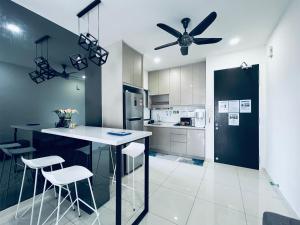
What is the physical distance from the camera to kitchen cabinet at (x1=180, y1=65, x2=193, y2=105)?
394 cm

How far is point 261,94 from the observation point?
2971mm

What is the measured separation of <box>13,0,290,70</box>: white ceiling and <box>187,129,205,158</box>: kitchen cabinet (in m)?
2.15

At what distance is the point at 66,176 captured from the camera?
1.24 metres

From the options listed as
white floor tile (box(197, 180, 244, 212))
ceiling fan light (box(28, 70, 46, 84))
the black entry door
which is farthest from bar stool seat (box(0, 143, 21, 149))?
the black entry door

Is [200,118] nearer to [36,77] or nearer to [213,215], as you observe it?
[213,215]

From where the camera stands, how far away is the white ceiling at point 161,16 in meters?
1.83

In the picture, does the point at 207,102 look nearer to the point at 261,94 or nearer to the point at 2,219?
the point at 261,94

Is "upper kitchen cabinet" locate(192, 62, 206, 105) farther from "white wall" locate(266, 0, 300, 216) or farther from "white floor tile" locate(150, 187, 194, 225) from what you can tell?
"white floor tile" locate(150, 187, 194, 225)

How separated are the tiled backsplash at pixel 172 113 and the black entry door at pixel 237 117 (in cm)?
91

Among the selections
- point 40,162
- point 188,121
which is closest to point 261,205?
point 188,121

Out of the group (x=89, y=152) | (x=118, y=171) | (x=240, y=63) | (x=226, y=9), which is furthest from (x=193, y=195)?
(x=240, y=63)

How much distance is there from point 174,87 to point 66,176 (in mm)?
3593

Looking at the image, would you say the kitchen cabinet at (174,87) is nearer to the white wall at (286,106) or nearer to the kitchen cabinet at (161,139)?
the kitchen cabinet at (161,139)

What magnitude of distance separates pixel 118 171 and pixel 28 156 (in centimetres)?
173
